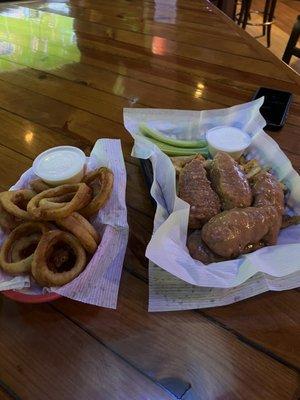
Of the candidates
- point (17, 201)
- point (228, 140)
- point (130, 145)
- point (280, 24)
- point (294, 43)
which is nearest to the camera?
point (17, 201)

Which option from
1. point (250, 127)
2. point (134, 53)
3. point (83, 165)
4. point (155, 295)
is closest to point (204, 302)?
point (155, 295)

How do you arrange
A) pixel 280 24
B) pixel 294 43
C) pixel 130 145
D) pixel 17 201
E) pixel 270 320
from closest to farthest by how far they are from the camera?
pixel 270 320, pixel 17 201, pixel 130 145, pixel 294 43, pixel 280 24

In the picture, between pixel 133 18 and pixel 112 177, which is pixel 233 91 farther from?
pixel 133 18

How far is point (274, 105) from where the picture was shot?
143cm

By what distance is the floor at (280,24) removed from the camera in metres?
4.74

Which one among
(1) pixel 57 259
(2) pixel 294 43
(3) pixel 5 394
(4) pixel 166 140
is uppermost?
(2) pixel 294 43

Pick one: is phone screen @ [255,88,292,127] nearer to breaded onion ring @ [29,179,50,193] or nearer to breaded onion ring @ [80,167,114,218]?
breaded onion ring @ [80,167,114,218]

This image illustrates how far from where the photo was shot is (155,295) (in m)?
0.82

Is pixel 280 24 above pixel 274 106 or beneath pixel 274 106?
beneath

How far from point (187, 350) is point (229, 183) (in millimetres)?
438

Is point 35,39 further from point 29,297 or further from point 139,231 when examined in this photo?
point 29,297

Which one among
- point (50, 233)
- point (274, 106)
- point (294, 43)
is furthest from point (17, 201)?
point (294, 43)

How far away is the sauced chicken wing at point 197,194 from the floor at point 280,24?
4116mm

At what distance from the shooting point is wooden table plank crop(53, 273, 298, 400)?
0.68 metres
